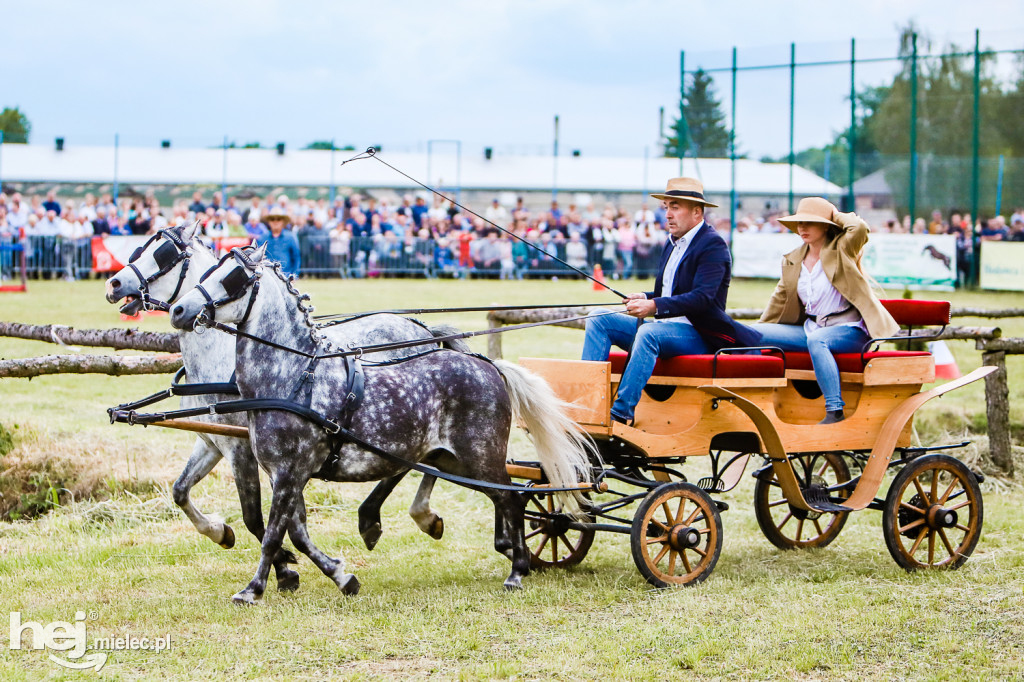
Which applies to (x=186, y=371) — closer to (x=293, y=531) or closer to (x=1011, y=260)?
(x=293, y=531)

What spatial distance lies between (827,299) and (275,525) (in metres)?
3.68

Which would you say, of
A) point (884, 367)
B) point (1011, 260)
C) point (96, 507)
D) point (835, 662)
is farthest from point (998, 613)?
point (1011, 260)

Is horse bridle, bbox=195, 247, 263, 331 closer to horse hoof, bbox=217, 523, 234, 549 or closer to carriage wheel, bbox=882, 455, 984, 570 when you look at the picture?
horse hoof, bbox=217, 523, 234, 549

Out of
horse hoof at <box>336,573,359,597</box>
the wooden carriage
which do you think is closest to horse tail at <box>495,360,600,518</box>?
the wooden carriage

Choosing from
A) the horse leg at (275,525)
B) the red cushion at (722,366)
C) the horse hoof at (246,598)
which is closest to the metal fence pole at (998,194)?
the red cushion at (722,366)

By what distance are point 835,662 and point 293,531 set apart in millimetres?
2761

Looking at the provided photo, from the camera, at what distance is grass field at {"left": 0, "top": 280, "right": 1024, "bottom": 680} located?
16.2 feet

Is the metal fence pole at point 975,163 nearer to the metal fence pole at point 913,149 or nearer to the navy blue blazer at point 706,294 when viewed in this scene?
the metal fence pole at point 913,149

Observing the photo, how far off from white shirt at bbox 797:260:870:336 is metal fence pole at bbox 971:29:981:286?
1796cm

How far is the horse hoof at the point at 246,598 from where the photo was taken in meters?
5.68

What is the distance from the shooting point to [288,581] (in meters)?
6.07

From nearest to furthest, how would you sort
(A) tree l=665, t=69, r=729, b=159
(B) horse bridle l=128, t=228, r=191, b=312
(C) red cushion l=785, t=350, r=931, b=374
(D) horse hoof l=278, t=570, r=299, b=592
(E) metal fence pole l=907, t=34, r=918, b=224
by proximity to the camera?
(B) horse bridle l=128, t=228, r=191, b=312
(D) horse hoof l=278, t=570, r=299, b=592
(C) red cushion l=785, t=350, r=931, b=374
(E) metal fence pole l=907, t=34, r=918, b=224
(A) tree l=665, t=69, r=729, b=159

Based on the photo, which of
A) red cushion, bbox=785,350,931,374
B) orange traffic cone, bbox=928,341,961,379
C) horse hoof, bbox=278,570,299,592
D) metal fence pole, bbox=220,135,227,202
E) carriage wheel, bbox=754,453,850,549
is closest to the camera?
horse hoof, bbox=278,570,299,592

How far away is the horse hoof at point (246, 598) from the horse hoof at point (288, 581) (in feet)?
1.12
